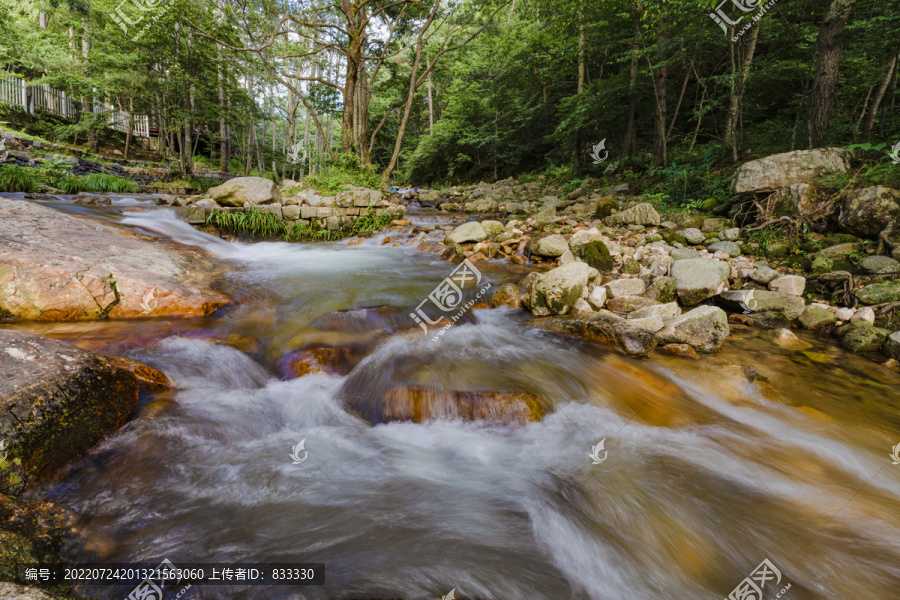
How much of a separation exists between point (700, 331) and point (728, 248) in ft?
10.5

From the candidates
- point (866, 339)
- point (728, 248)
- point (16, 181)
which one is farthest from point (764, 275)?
point (16, 181)

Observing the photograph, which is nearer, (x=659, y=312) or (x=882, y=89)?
(x=659, y=312)

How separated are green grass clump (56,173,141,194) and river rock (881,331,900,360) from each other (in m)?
15.2

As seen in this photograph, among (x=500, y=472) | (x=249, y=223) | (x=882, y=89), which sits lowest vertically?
(x=500, y=472)

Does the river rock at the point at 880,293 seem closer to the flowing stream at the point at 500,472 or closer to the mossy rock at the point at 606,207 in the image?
the flowing stream at the point at 500,472

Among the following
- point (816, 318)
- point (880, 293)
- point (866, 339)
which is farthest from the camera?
point (816, 318)

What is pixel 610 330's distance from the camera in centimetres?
421


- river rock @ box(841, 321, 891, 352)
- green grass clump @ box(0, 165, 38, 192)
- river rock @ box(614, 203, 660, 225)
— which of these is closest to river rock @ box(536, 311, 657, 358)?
river rock @ box(841, 321, 891, 352)

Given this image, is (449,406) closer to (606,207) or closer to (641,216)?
(641,216)

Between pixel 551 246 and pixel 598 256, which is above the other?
pixel 551 246

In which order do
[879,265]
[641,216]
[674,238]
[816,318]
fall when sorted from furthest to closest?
[641,216]
[674,238]
[879,265]
[816,318]

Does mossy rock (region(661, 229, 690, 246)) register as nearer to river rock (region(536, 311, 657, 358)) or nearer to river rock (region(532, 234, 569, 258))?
river rock (region(532, 234, 569, 258))

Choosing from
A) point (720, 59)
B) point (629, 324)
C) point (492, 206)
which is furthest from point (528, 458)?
point (720, 59)

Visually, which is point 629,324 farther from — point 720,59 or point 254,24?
point 254,24
